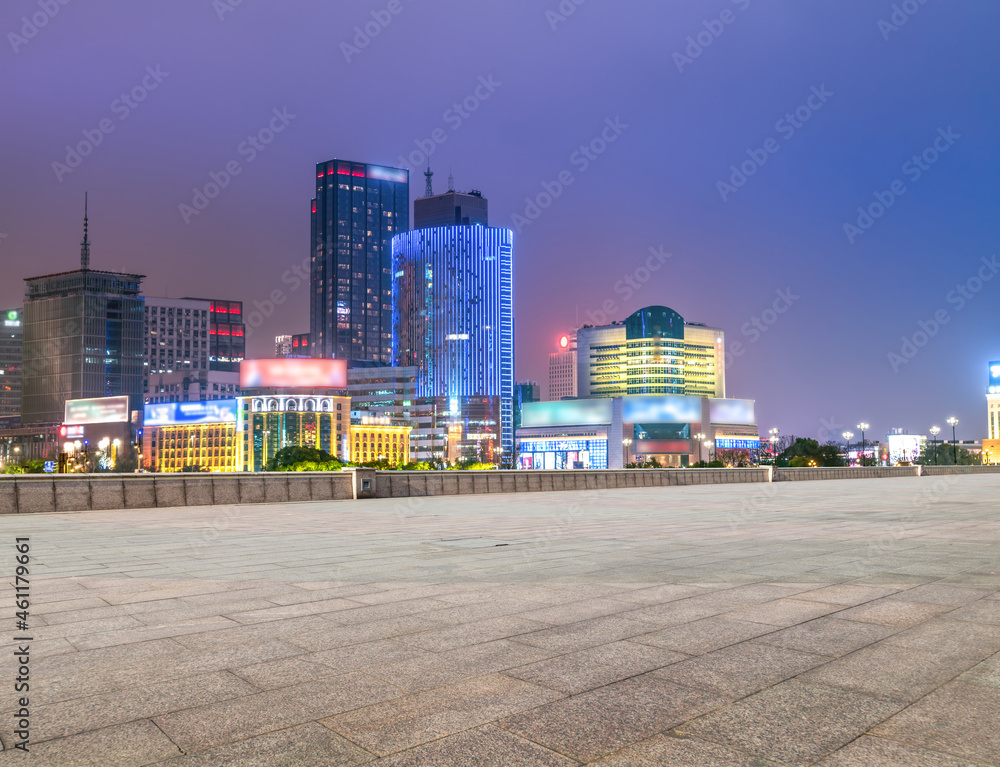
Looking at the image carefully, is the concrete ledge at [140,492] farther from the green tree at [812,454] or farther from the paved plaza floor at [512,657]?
the green tree at [812,454]

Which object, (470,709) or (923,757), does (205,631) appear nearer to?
(470,709)

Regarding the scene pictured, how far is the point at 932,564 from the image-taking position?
1042cm

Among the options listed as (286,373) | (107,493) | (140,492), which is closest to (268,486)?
(140,492)

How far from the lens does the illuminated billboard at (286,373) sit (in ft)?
562

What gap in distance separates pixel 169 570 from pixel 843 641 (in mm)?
8145

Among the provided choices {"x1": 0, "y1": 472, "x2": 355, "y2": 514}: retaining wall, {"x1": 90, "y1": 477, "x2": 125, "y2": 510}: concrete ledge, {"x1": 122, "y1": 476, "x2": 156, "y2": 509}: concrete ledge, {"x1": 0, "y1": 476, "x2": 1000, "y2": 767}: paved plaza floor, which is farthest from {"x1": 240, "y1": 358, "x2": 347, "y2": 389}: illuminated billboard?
{"x1": 0, "y1": 476, "x2": 1000, "y2": 767}: paved plaza floor

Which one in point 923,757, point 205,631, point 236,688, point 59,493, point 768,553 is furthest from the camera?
point 59,493

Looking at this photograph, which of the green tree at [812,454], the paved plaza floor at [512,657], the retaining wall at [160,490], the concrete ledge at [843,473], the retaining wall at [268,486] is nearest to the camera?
the paved plaza floor at [512,657]

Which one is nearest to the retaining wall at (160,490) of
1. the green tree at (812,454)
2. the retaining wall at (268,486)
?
the retaining wall at (268,486)

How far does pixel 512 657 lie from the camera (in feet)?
18.5

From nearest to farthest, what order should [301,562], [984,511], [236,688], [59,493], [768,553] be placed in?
[236,688] → [301,562] → [768,553] → [984,511] → [59,493]

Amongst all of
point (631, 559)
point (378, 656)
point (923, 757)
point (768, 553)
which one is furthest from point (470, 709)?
point (768, 553)

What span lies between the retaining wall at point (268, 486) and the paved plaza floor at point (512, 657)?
38.0 feet

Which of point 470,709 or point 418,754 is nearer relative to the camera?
point 418,754
